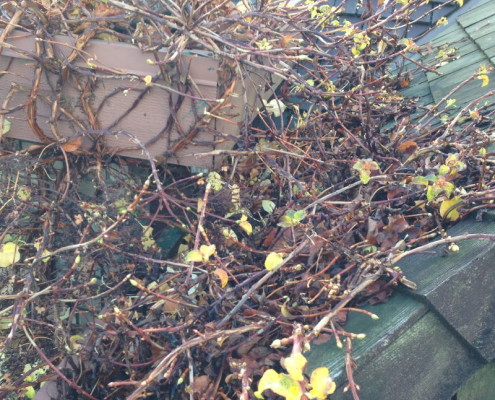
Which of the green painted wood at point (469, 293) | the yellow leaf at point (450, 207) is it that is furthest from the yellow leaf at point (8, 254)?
the yellow leaf at point (450, 207)

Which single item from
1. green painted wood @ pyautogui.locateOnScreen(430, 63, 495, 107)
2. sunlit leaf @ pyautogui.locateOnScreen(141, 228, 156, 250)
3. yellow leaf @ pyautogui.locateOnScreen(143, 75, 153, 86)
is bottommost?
sunlit leaf @ pyautogui.locateOnScreen(141, 228, 156, 250)

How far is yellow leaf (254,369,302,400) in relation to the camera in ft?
3.43

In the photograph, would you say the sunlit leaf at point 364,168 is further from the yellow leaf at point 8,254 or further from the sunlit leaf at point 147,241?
the yellow leaf at point 8,254

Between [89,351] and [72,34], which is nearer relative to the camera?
[89,351]

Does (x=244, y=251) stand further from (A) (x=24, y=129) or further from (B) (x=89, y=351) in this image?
(A) (x=24, y=129)

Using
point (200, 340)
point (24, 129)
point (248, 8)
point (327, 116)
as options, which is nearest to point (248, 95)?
point (248, 8)

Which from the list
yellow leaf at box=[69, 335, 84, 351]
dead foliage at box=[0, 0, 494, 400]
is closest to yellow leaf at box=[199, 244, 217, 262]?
dead foliage at box=[0, 0, 494, 400]

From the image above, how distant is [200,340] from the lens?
4.58ft

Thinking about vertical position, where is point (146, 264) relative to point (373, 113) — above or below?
A: below

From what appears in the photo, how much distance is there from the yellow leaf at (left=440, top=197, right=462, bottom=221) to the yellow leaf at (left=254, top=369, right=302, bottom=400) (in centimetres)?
95

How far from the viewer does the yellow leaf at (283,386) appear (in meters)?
1.04

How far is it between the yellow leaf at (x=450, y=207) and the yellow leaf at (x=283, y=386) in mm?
952

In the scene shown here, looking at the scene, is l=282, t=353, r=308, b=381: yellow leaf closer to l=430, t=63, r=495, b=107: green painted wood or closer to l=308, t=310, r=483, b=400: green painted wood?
l=308, t=310, r=483, b=400: green painted wood

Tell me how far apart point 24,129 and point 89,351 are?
3.18 feet
